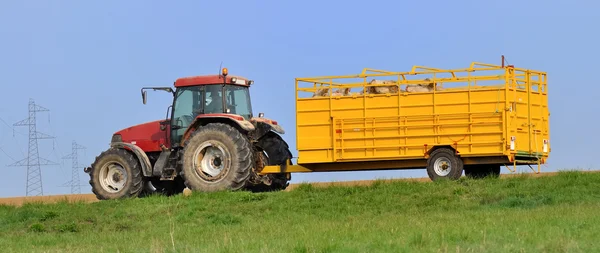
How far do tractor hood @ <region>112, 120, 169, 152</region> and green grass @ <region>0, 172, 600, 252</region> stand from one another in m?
2.66

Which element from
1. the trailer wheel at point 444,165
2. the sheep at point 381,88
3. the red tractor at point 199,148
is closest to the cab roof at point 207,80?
the red tractor at point 199,148

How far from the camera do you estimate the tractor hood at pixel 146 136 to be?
879 inches

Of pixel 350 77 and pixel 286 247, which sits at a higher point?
pixel 350 77

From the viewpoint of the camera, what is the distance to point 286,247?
11578mm

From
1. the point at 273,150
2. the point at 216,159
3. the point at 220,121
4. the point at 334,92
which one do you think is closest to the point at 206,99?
the point at 220,121

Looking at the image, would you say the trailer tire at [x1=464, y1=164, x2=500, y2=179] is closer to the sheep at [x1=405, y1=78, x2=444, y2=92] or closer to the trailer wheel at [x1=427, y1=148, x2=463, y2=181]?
the trailer wheel at [x1=427, y1=148, x2=463, y2=181]

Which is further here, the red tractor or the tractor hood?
the tractor hood

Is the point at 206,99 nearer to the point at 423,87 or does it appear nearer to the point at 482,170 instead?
the point at 423,87

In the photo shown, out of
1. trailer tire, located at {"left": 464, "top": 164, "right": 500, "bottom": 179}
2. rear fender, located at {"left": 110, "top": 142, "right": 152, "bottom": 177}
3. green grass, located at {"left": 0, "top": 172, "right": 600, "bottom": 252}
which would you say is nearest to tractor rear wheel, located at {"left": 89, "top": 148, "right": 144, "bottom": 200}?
rear fender, located at {"left": 110, "top": 142, "right": 152, "bottom": 177}

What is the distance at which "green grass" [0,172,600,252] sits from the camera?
11.7 meters

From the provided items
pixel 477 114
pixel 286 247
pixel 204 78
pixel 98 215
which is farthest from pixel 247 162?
pixel 286 247

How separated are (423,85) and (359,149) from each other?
1.87 metres

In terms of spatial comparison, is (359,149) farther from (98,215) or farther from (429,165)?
(98,215)

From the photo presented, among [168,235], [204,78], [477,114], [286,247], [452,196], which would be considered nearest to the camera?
[286,247]
